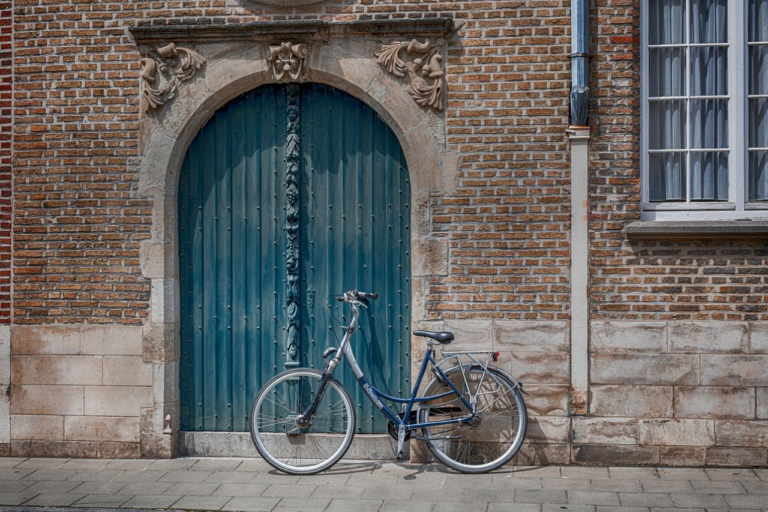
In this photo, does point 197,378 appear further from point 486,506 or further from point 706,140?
point 706,140

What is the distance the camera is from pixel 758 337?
7.33 m

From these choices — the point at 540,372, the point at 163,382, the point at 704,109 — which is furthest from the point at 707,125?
the point at 163,382

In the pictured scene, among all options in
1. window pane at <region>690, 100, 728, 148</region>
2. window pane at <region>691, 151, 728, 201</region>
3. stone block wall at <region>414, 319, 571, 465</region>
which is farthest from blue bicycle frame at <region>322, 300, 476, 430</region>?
window pane at <region>690, 100, 728, 148</region>

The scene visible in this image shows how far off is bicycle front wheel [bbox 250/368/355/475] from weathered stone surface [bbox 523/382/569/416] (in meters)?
1.43

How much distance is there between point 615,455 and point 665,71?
313 centimetres

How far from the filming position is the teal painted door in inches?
308

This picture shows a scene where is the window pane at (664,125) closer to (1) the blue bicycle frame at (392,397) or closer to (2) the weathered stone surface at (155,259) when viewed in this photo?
(1) the blue bicycle frame at (392,397)

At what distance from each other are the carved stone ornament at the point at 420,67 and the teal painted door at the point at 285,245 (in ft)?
1.46

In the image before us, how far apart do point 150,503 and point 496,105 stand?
4.02 m

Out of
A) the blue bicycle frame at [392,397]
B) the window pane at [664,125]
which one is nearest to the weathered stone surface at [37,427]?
the blue bicycle frame at [392,397]

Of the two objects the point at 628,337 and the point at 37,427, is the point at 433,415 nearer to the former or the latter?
the point at 628,337

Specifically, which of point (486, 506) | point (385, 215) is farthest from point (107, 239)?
point (486, 506)

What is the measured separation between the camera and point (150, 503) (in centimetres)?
647

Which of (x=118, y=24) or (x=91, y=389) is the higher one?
(x=118, y=24)
